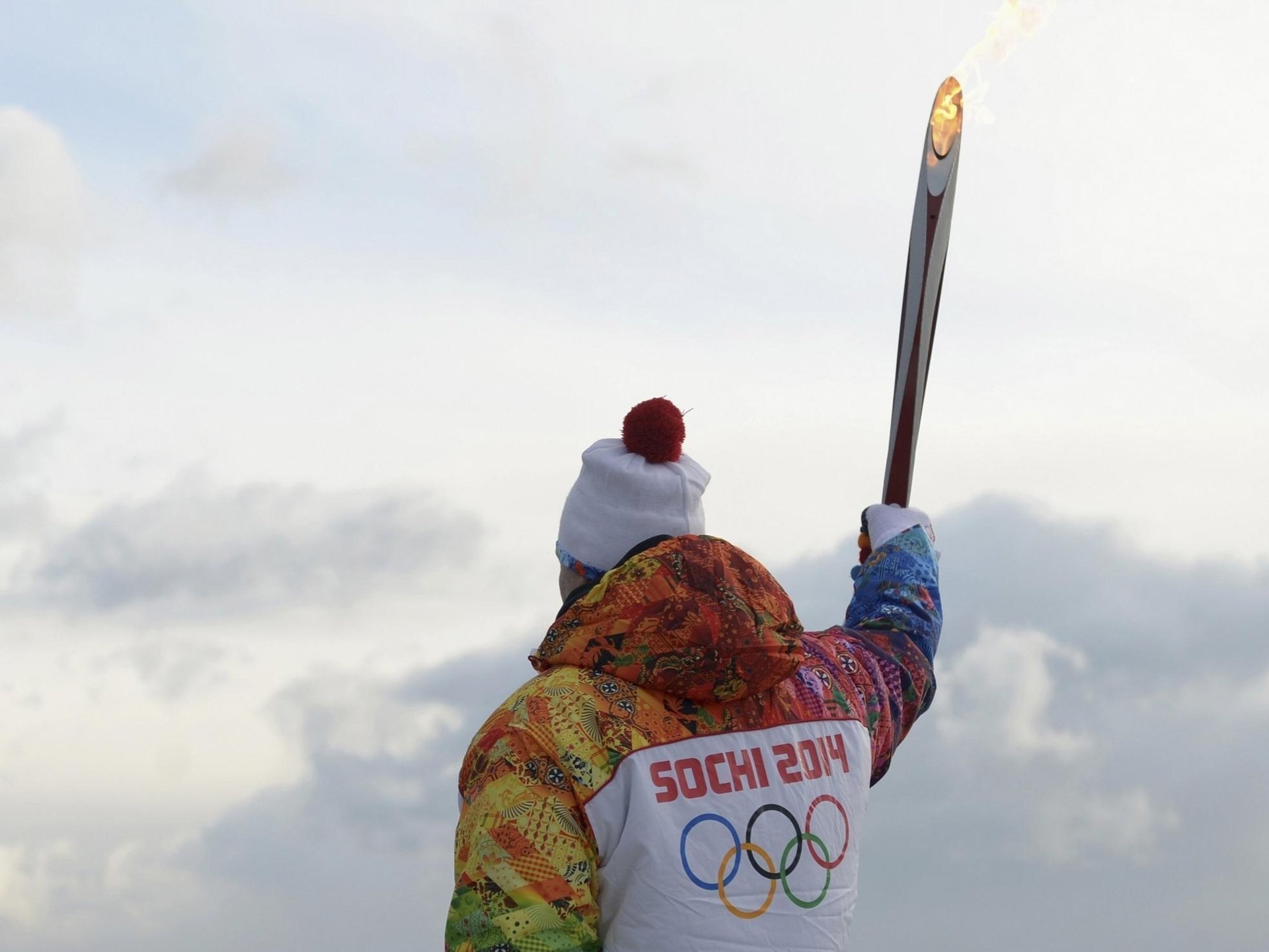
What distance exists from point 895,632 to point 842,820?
37.3 inches

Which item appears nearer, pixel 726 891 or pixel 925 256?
pixel 726 891

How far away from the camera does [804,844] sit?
4.18m

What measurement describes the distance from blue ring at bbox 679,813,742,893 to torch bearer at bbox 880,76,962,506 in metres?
2.54

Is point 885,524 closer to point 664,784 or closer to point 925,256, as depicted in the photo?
point 925,256

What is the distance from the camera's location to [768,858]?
13.4 ft

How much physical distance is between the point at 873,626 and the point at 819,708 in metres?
0.80

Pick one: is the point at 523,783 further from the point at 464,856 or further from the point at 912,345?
the point at 912,345

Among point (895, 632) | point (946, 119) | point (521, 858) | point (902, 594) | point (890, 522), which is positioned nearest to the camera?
point (521, 858)

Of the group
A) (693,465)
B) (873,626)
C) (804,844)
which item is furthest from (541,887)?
(873,626)

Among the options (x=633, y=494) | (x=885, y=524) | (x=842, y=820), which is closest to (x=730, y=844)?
(x=842, y=820)

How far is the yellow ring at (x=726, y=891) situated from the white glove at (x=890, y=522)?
5.95 feet

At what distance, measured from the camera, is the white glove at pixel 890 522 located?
224 inches

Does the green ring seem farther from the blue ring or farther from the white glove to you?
the white glove

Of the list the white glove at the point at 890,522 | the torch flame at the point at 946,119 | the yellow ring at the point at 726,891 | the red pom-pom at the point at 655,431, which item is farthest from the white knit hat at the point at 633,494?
the torch flame at the point at 946,119
